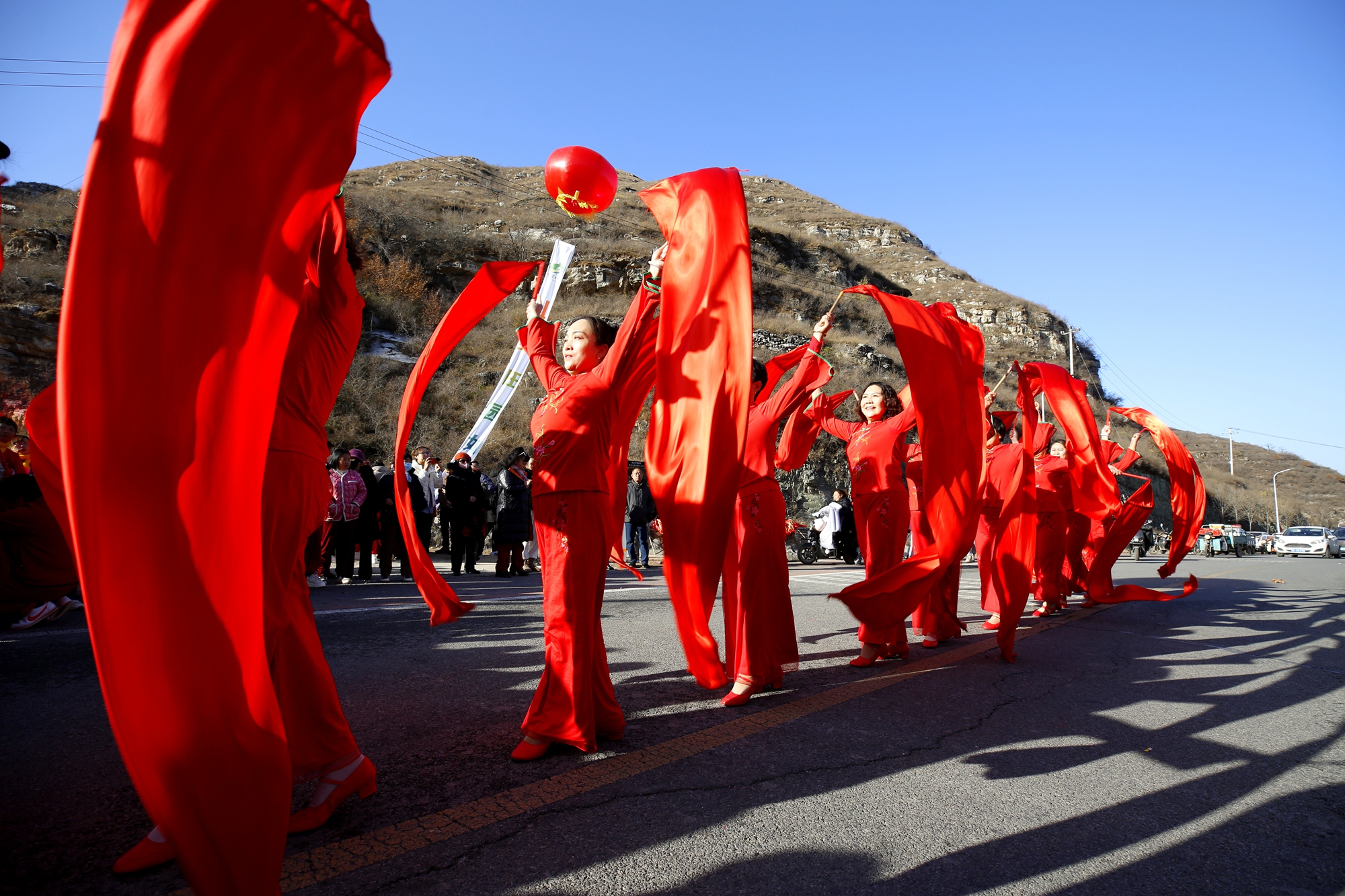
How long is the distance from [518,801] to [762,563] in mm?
2133

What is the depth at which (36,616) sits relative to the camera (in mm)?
5840

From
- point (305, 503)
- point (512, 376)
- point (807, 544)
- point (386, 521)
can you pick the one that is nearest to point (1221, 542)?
point (807, 544)

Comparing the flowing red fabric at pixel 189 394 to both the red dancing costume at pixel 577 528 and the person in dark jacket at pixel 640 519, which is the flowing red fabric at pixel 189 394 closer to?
the red dancing costume at pixel 577 528

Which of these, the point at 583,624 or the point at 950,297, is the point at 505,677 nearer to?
the point at 583,624

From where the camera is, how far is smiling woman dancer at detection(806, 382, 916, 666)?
5.05 meters

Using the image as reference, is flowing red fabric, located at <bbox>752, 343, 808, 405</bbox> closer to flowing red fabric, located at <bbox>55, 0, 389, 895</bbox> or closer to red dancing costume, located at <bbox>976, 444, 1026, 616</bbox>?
red dancing costume, located at <bbox>976, 444, 1026, 616</bbox>

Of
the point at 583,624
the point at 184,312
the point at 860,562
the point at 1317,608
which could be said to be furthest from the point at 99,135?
the point at 860,562

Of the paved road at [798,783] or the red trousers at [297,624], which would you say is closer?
the paved road at [798,783]

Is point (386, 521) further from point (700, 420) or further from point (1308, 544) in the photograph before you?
point (1308, 544)

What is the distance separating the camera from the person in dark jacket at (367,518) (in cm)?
973

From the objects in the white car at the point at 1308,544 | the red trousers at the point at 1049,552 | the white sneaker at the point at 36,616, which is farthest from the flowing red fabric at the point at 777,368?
the white car at the point at 1308,544

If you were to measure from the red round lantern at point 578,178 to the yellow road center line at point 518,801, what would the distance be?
2.59 m

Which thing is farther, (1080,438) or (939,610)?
(1080,438)

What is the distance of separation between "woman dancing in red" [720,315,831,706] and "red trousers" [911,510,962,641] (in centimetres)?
184
